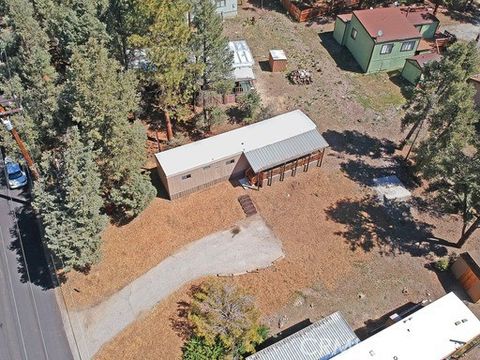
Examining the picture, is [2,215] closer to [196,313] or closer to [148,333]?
[148,333]

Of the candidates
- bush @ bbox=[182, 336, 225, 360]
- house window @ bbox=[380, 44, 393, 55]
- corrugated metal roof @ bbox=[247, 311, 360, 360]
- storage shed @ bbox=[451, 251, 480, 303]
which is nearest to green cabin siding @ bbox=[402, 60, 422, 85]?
house window @ bbox=[380, 44, 393, 55]

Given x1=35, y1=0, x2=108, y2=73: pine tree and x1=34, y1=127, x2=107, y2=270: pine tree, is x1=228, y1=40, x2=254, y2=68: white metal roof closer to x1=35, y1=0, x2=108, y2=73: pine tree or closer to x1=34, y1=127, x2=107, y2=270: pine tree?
x1=35, y1=0, x2=108, y2=73: pine tree

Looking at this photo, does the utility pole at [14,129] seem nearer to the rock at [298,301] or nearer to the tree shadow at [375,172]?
the rock at [298,301]

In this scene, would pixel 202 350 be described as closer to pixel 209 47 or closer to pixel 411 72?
pixel 209 47

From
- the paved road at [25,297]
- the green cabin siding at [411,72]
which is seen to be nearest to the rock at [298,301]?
the paved road at [25,297]

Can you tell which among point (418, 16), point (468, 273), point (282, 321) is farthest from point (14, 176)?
point (418, 16)

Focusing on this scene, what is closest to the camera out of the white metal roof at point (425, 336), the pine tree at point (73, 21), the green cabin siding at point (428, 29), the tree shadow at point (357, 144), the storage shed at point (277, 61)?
the white metal roof at point (425, 336)
